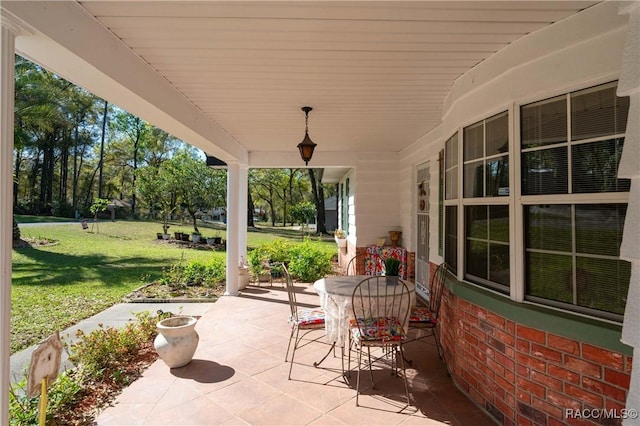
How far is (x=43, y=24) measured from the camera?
1.71 meters

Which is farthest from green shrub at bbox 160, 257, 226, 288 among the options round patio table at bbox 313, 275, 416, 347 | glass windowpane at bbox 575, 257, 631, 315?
glass windowpane at bbox 575, 257, 631, 315

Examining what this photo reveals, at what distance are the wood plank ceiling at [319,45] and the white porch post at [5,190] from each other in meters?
0.65

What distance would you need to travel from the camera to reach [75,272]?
363 inches

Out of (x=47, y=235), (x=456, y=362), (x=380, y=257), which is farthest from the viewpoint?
(x=47, y=235)

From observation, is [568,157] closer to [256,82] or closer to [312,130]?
[256,82]

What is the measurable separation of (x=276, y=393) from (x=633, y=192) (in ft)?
9.08

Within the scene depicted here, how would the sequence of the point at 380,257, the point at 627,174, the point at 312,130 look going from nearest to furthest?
the point at 627,174
the point at 312,130
the point at 380,257

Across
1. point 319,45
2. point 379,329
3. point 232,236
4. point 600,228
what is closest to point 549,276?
point 600,228

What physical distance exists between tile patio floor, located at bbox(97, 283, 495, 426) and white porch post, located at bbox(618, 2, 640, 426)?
5.15ft

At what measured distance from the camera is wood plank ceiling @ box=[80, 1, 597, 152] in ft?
6.70

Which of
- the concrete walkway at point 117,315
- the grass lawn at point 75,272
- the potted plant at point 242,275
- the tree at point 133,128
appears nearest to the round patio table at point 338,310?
the concrete walkway at point 117,315

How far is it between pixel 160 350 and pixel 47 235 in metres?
15.0

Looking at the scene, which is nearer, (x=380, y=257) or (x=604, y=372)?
(x=604, y=372)

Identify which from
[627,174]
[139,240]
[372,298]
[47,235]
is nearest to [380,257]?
[372,298]
